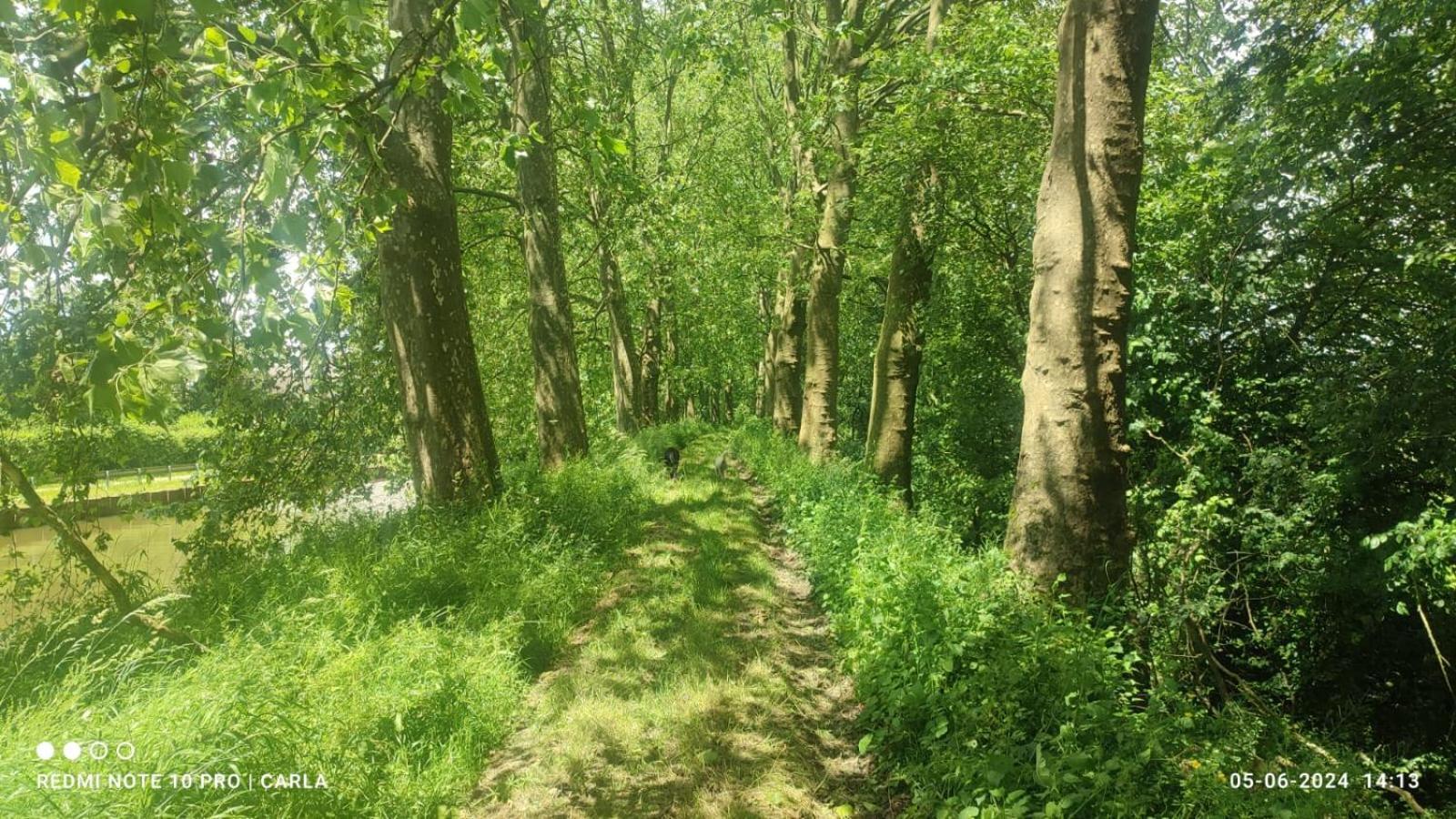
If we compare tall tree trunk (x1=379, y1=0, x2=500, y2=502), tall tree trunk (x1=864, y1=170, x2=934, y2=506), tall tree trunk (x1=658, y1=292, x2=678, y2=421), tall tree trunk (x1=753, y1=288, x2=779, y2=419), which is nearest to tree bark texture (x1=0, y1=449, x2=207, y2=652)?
tall tree trunk (x1=379, y1=0, x2=500, y2=502)

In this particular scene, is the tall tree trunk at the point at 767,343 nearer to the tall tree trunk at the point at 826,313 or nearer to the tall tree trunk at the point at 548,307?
the tall tree trunk at the point at 826,313

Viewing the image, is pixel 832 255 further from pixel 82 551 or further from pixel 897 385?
pixel 82 551

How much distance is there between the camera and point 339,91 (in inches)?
117

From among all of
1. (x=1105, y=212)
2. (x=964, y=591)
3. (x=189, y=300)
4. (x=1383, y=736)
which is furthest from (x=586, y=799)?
(x=1383, y=736)

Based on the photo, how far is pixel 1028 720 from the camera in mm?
3369

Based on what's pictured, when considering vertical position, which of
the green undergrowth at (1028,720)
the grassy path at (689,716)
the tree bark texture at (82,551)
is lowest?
the grassy path at (689,716)

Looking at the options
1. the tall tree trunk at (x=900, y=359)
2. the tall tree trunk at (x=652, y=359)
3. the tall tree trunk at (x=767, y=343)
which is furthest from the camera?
the tall tree trunk at (x=767, y=343)

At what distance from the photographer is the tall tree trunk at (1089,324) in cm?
431

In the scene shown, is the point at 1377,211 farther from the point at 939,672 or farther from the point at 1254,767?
the point at 939,672

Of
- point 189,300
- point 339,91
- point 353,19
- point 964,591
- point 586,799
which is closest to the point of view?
point 353,19

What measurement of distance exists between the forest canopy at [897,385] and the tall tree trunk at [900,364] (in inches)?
2.7

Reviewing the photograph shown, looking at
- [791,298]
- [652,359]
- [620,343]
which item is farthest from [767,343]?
[791,298]

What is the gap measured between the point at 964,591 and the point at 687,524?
559 cm

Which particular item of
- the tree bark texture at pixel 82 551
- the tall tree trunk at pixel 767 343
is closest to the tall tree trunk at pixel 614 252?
the tall tree trunk at pixel 767 343
